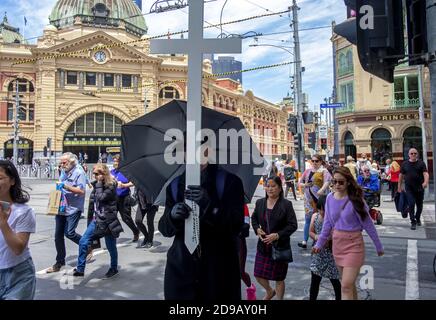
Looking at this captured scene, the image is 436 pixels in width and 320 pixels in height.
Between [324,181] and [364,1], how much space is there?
4711mm

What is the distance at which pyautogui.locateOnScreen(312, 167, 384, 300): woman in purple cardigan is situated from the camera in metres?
3.94

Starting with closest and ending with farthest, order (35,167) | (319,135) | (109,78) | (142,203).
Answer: (142,203)
(319,135)
(35,167)
(109,78)

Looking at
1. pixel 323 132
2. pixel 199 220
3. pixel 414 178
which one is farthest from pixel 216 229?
pixel 323 132

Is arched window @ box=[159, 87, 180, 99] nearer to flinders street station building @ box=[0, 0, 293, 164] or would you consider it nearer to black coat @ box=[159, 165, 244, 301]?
flinders street station building @ box=[0, 0, 293, 164]

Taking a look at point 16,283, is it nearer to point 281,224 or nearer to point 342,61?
point 281,224

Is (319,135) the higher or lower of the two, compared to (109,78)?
lower

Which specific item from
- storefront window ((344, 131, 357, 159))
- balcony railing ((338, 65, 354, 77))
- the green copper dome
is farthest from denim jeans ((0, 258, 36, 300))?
the green copper dome

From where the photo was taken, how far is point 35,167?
3672cm

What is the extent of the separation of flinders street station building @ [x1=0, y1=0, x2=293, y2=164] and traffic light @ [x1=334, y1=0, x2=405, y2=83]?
43.3 m

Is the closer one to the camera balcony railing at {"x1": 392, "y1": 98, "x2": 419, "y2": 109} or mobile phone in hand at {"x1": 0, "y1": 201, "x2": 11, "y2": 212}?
mobile phone in hand at {"x1": 0, "y1": 201, "x2": 11, "y2": 212}

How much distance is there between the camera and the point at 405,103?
28.2 metres

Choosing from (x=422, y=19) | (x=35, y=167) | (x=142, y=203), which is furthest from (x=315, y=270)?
(x=35, y=167)

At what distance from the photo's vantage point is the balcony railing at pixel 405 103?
1104 inches
